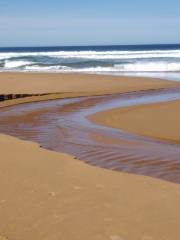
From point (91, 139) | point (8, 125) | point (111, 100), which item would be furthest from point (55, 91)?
point (91, 139)

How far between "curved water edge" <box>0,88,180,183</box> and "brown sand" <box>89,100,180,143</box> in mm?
359

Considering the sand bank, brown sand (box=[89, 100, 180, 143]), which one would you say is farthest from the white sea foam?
brown sand (box=[89, 100, 180, 143])

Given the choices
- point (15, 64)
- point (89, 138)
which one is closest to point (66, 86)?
point (89, 138)

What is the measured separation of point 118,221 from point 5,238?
0.90 m

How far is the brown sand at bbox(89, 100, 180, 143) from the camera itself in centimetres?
899

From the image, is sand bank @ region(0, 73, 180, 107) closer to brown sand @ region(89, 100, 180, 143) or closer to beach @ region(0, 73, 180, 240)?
brown sand @ region(89, 100, 180, 143)

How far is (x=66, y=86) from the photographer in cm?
1969

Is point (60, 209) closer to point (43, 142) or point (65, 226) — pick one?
point (65, 226)

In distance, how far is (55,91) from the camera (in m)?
18.1

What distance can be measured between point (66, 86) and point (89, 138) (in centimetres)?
1155

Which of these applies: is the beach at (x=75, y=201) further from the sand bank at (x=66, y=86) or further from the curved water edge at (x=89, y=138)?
the sand bank at (x=66, y=86)

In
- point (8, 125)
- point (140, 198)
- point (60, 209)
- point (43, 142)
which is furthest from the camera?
point (8, 125)

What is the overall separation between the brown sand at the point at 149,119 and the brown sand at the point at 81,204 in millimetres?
3486

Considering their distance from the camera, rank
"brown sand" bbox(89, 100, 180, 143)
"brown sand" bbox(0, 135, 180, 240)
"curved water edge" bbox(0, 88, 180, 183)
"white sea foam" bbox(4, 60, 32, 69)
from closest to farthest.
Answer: "brown sand" bbox(0, 135, 180, 240) < "curved water edge" bbox(0, 88, 180, 183) < "brown sand" bbox(89, 100, 180, 143) < "white sea foam" bbox(4, 60, 32, 69)
